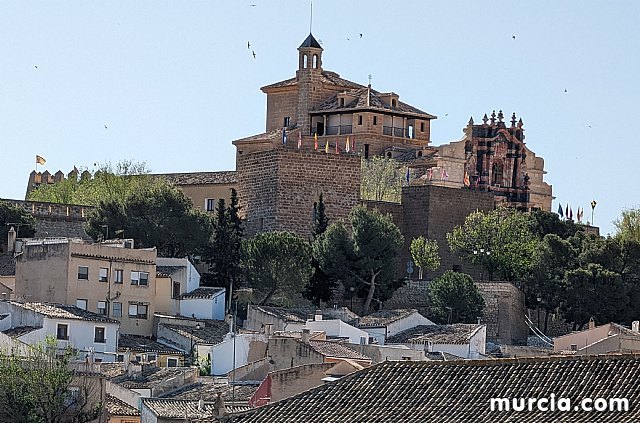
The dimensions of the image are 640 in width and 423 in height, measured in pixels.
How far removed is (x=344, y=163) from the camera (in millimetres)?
78875

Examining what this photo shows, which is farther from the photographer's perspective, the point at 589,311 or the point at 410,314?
the point at 589,311

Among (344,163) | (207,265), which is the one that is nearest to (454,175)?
(344,163)

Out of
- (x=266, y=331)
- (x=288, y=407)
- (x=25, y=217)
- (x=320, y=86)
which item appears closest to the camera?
(x=288, y=407)

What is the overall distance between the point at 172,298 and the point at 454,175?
3420 centimetres

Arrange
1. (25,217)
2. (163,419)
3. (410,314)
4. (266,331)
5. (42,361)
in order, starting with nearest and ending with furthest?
(163,419), (42,361), (266,331), (410,314), (25,217)

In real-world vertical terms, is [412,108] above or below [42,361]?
above

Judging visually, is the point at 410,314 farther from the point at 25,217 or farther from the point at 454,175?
the point at 454,175

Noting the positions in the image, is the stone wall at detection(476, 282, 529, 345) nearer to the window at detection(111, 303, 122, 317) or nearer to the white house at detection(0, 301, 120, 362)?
the window at detection(111, 303, 122, 317)

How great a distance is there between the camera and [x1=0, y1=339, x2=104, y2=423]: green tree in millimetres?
43531

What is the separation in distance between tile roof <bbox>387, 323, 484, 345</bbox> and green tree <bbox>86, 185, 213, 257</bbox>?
1100 cm

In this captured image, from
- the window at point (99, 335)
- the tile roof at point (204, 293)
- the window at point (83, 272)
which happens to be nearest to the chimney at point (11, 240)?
the tile roof at point (204, 293)

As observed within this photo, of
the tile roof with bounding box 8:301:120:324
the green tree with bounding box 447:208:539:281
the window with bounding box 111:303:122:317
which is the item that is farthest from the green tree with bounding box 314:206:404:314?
the tile roof with bounding box 8:301:120:324

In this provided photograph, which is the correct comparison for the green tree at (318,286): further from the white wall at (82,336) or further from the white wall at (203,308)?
the white wall at (82,336)

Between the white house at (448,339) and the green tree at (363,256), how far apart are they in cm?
790
